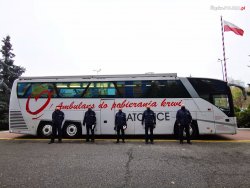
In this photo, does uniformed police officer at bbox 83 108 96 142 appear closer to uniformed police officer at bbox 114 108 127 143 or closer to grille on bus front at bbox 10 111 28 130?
uniformed police officer at bbox 114 108 127 143

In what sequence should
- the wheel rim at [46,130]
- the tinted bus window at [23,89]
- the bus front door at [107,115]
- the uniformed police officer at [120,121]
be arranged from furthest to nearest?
the tinted bus window at [23,89] → the wheel rim at [46,130] → the bus front door at [107,115] → the uniformed police officer at [120,121]

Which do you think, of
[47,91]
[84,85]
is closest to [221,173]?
[84,85]

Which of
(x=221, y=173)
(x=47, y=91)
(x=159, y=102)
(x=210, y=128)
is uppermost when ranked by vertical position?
(x=47, y=91)

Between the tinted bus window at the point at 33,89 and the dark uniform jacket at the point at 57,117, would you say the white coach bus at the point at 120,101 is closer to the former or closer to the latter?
the tinted bus window at the point at 33,89

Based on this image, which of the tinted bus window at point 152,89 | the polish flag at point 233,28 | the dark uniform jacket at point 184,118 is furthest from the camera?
the polish flag at point 233,28

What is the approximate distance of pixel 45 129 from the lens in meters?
11.7

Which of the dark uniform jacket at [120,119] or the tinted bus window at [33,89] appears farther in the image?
the tinted bus window at [33,89]

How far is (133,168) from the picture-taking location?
19.9ft

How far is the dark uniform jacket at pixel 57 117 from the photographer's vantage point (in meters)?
10.6

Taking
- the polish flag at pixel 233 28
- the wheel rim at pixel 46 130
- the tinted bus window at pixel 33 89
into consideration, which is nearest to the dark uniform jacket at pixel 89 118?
the wheel rim at pixel 46 130

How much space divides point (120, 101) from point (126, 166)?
211 inches

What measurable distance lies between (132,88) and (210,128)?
4.38 meters

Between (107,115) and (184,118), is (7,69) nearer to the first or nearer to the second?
(107,115)

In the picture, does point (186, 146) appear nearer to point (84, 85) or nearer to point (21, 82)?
point (84, 85)
